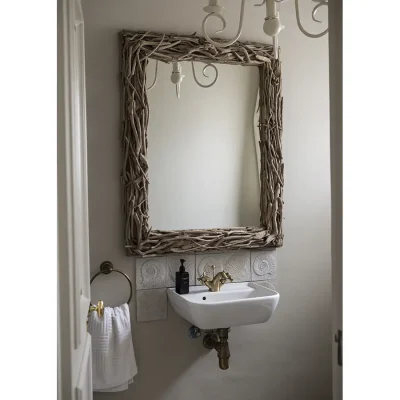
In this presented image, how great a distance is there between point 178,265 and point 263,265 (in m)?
0.49

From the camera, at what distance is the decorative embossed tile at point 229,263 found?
2.41 meters

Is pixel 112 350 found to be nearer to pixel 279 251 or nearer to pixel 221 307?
pixel 221 307

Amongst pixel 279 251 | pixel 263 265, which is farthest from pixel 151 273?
pixel 279 251

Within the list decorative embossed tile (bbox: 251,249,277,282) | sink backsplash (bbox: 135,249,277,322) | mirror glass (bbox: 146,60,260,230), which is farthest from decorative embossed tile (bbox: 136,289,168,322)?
decorative embossed tile (bbox: 251,249,277,282)

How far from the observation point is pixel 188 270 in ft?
7.81

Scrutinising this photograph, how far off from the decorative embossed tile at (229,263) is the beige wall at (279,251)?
0.74ft

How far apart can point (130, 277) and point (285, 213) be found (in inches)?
36.2

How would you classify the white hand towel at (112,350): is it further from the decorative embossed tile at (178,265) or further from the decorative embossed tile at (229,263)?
the decorative embossed tile at (229,263)

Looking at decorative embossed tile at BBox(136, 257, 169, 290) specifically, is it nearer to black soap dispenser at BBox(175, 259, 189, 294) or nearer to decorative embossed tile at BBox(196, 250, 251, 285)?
black soap dispenser at BBox(175, 259, 189, 294)

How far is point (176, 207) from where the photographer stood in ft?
7.73
